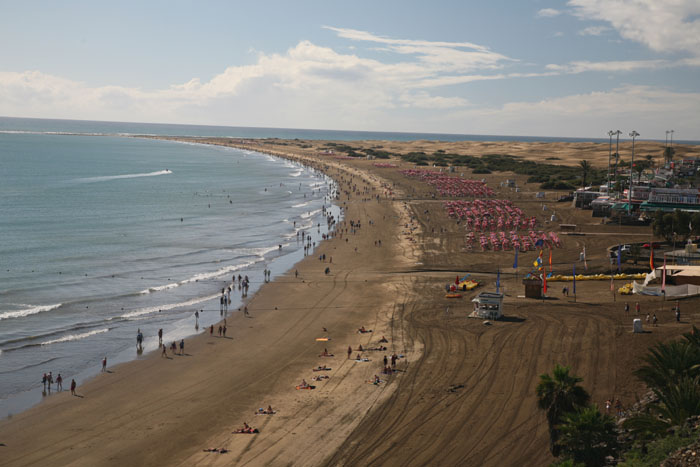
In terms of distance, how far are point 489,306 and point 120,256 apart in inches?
1450

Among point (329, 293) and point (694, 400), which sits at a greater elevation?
point (694, 400)

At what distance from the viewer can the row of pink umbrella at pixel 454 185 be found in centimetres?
10081

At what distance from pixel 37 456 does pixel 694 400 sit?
22408mm

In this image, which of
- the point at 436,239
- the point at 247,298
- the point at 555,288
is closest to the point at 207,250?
the point at 247,298

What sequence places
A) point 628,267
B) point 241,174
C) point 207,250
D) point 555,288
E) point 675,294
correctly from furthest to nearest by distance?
point 241,174
point 207,250
point 628,267
point 555,288
point 675,294

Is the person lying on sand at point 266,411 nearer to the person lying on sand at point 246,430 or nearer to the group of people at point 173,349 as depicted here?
the person lying on sand at point 246,430

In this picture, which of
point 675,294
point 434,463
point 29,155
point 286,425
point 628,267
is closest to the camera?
point 434,463

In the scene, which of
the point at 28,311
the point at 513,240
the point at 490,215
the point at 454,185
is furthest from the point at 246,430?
the point at 454,185

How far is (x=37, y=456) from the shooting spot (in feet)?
72.8

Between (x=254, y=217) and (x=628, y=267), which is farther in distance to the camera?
(x=254, y=217)

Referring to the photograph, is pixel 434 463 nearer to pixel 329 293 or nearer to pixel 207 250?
pixel 329 293

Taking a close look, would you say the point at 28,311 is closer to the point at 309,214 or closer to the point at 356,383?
the point at 356,383

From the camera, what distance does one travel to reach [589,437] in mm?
17031

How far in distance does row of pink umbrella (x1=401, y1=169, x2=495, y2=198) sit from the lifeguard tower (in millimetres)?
62817
